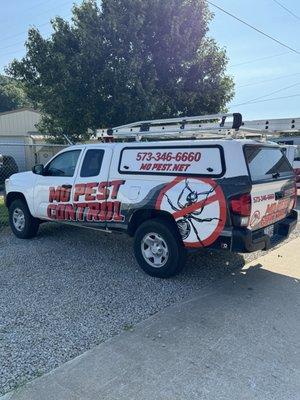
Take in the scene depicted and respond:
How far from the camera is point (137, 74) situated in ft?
37.0

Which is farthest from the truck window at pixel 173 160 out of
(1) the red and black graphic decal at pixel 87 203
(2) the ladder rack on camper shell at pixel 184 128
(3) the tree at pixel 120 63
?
(3) the tree at pixel 120 63

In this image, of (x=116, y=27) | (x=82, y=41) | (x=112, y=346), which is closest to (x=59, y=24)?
(x=82, y=41)

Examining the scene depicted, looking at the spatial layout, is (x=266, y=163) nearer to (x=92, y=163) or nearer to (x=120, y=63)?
(x=92, y=163)

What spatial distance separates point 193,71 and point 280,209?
8185mm

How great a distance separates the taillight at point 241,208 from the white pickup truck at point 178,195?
0.01 m

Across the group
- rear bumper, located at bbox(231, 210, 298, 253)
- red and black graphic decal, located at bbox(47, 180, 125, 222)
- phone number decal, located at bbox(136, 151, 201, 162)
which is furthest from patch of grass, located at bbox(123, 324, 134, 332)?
phone number decal, located at bbox(136, 151, 201, 162)

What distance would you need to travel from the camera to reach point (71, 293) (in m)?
4.87

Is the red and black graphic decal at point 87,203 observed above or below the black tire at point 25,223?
above

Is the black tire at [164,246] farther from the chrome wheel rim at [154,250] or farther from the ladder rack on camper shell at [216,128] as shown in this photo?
the ladder rack on camper shell at [216,128]

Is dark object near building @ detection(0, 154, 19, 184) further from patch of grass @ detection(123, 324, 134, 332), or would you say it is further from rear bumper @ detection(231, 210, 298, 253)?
patch of grass @ detection(123, 324, 134, 332)

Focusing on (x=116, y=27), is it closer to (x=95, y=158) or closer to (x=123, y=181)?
(x=95, y=158)

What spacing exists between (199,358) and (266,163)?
2952mm

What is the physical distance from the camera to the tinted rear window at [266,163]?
4.84m

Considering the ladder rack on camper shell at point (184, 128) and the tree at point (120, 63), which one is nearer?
the ladder rack on camper shell at point (184, 128)
